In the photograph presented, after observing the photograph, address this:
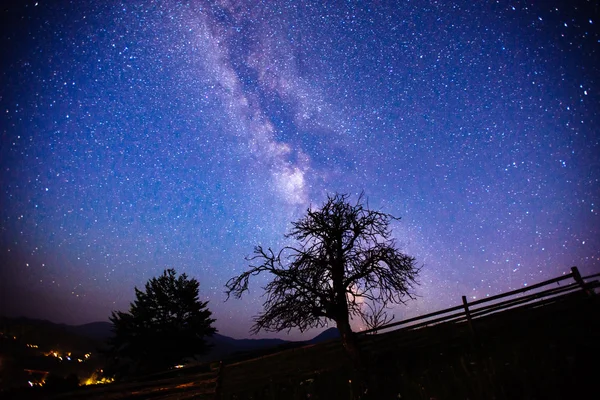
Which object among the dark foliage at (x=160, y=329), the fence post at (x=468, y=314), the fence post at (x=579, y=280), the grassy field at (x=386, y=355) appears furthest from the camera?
the dark foliage at (x=160, y=329)

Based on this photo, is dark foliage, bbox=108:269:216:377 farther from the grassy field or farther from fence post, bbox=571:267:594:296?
fence post, bbox=571:267:594:296

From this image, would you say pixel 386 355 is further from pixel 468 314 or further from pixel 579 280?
pixel 579 280

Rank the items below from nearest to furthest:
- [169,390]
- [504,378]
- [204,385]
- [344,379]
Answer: [504,378]
[344,379]
[204,385]
[169,390]

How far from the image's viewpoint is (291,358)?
11.1 metres

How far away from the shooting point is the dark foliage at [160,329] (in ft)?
77.6

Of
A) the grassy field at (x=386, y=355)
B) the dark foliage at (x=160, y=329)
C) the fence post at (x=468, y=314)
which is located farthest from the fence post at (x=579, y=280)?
the dark foliage at (x=160, y=329)

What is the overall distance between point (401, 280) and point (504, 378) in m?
8.86

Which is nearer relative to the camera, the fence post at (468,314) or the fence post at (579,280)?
the fence post at (468,314)

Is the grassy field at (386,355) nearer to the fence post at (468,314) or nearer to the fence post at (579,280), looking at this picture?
the fence post at (468,314)

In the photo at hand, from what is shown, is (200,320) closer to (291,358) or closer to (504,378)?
(291,358)

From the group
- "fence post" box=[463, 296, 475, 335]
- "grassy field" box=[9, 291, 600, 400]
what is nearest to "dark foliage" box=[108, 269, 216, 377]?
"grassy field" box=[9, 291, 600, 400]

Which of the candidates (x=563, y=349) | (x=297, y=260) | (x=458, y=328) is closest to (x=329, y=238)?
(x=297, y=260)

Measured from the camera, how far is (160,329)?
24.7 m

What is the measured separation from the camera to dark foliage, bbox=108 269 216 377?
2364 centimetres
